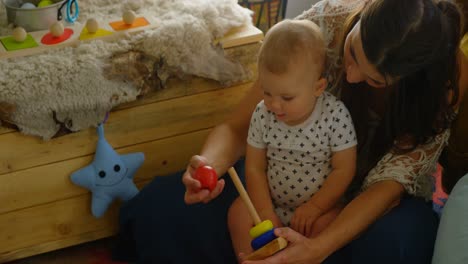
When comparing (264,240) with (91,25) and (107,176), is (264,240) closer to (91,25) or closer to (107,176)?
(107,176)

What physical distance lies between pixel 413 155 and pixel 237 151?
1.33 feet

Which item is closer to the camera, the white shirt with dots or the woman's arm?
the white shirt with dots

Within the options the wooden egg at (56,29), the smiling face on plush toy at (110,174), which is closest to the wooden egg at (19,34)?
the wooden egg at (56,29)

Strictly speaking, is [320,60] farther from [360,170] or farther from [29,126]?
[29,126]

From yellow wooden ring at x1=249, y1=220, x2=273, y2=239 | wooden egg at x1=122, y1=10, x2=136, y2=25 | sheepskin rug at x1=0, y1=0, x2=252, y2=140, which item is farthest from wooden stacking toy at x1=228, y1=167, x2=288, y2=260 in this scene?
wooden egg at x1=122, y1=10, x2=136, y2=25

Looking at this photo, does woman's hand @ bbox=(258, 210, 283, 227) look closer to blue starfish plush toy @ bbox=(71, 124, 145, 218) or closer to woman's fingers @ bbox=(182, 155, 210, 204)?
woman's fingers @ bbox=(182, 155, 210, 204)

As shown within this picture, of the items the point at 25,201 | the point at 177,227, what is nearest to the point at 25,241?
the point at 25,201

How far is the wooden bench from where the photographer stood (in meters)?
1.50

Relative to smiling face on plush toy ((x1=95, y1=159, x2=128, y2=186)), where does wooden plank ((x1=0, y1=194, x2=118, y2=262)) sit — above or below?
below

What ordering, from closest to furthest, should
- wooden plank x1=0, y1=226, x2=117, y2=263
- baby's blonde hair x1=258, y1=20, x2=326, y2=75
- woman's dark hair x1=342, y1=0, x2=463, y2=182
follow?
1. woman's dark hair x1=342, y1=0, x2=463, y2=182
2. baby's blonde hair x1=258, y1=20, x2=326, y2=75
3. wooden plank x1=0, y1=226, x2=117, y2=263

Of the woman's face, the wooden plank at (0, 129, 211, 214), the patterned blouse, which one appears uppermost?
the woman's face

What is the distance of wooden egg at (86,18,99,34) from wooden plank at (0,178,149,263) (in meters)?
0.44

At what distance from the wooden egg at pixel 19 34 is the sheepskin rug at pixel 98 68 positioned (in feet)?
0.22

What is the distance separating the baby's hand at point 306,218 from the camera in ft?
4.14
